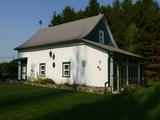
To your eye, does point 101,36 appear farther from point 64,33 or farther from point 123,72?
point 123,72

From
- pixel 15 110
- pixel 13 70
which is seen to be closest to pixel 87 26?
pixel 13 70

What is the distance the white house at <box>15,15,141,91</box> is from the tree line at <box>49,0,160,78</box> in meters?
12.9

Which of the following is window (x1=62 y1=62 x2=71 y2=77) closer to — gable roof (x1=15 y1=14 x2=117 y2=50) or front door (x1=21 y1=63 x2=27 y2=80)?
gable roof (x1=15 y1=14 x2=117 y2=50)

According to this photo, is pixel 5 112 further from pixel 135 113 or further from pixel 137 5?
pixel 137 5

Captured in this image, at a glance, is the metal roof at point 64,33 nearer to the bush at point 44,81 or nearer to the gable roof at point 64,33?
the gable roof at point 64,33

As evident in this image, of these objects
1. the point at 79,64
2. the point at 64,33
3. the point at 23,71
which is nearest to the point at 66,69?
the point at 79,64

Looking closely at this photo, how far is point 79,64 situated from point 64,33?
590 centimetres

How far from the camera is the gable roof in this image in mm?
31506

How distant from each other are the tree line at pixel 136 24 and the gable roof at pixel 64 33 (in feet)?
40.2

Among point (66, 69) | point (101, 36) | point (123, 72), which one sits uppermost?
point (101, 36)

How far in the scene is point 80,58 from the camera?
1143 inches

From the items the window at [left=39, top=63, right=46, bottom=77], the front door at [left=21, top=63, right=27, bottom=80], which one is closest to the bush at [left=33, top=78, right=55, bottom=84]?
the window at [left=39, top=63, right=46, bottom=77]

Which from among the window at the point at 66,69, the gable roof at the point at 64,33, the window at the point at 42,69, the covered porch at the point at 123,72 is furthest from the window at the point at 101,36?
the window at the point at 42,69

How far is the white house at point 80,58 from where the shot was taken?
2716cm
